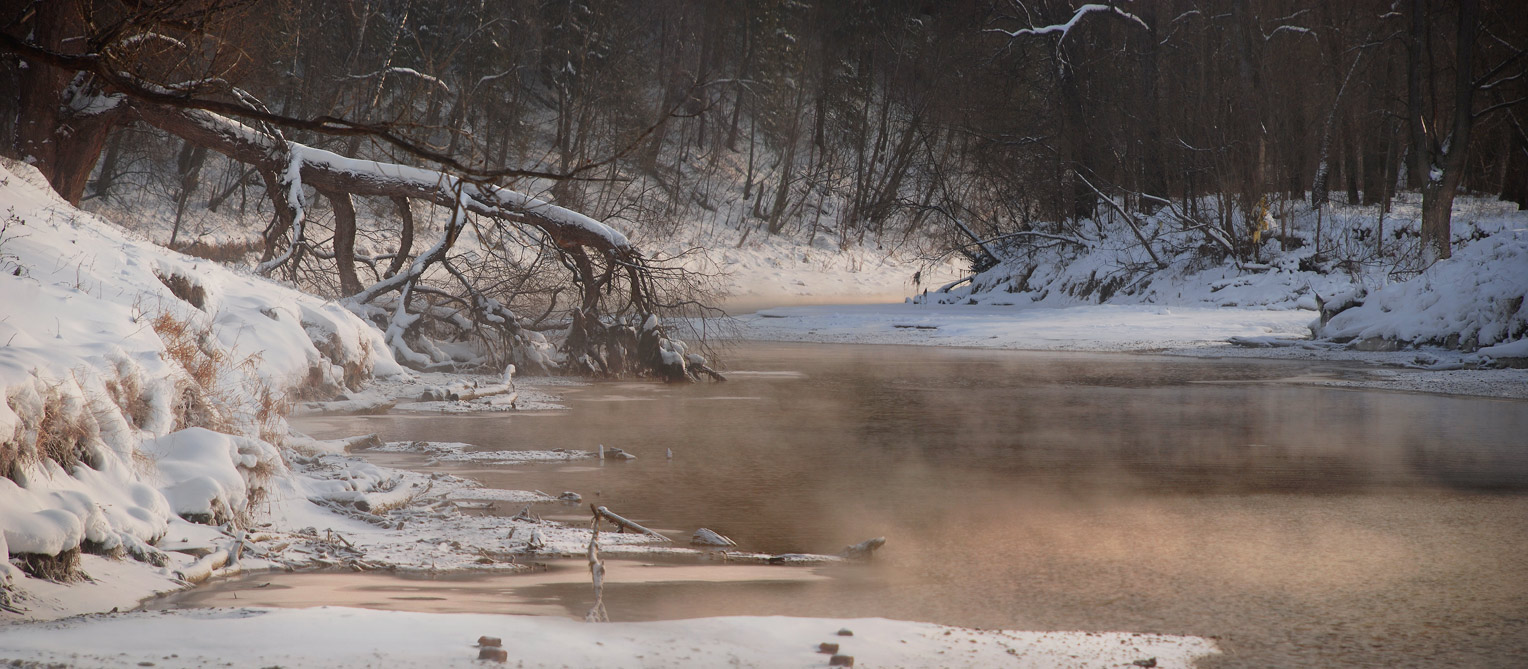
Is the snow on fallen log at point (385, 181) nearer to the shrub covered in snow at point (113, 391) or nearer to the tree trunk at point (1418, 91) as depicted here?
the shrub covered in snow at point (113, 391)

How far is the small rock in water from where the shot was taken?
5.45 m

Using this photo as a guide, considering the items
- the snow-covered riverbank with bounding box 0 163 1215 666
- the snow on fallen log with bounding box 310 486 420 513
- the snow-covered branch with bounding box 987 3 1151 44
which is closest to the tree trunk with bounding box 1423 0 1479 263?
the snow-covered branch with bounding box 987 3 1151 44

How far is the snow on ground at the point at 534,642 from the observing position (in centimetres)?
326

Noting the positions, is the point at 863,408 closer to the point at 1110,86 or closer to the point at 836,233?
the point at 1110,86

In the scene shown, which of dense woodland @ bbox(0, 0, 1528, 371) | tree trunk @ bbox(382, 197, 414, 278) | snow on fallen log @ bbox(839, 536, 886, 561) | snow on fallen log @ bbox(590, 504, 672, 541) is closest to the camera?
snow on fallen log @ bbox(590, 504, 672, 541)

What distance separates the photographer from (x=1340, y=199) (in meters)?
28.0

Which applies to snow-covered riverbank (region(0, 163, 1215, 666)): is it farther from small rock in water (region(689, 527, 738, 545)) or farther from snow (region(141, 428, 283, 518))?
small rock in water (region(689, 527, 738, 545))

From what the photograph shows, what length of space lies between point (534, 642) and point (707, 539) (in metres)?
1.96

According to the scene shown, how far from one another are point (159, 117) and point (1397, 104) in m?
26.8

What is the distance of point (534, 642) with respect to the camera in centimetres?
357

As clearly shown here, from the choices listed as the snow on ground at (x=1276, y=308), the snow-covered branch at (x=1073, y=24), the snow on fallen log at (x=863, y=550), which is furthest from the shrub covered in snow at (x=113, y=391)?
the snow-covered branch at (x=1073, y=24)

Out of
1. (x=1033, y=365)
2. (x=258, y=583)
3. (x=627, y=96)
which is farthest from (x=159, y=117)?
(x=627, y=96)

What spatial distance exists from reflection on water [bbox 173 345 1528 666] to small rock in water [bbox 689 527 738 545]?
157 mm

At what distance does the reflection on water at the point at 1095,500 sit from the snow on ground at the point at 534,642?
1.13ft
